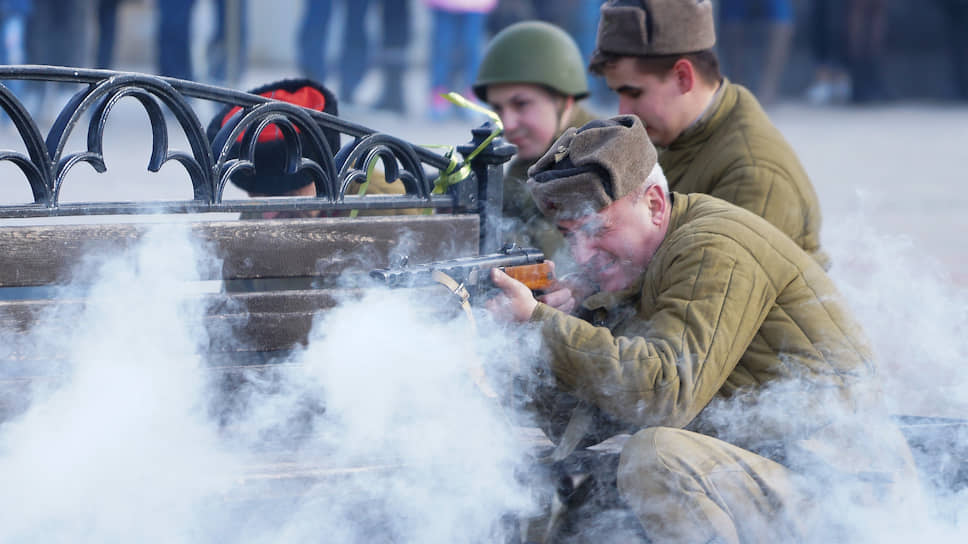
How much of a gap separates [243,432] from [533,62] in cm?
221

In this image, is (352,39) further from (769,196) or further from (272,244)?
(272,244)

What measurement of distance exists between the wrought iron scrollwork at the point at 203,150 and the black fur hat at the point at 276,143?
16.3 inches

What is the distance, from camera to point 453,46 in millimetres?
11320

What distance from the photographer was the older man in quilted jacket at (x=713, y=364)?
237cm

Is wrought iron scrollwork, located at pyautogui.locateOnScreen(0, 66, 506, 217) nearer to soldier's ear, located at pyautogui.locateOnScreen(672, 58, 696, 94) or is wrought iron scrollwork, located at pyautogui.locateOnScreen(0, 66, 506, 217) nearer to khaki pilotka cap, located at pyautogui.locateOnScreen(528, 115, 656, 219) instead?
→ khaki pilotka cap, located at pyautogui.locateOnScreen(528, 115, 656, 219)

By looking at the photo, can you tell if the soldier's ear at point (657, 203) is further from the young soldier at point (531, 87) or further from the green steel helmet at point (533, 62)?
the green steel helmet at point (533, 62)

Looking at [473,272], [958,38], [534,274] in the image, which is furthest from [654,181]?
[958,38]

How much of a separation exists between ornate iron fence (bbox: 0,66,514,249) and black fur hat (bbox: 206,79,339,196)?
366 millimetres

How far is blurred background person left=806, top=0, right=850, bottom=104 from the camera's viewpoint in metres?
14.4

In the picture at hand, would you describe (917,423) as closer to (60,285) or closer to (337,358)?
(337,358)

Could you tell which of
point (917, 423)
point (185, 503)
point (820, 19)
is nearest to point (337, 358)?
point (185, 503)

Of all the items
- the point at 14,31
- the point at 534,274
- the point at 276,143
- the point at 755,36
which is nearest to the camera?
the point at 534,274

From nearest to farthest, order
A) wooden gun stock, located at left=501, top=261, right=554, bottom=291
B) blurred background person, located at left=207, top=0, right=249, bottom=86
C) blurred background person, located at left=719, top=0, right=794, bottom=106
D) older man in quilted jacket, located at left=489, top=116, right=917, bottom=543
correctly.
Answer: older man in quilted jacket, located at left=489, top=116, right=917, bottom=543 → wooden gun stock, located at left=501, top=261, right=554, bottom=291 → blurred background person, located at left=207, top=0, right=249, bottom=86 → blurred background person, located at left=719, top=0, right=794, bottom=106

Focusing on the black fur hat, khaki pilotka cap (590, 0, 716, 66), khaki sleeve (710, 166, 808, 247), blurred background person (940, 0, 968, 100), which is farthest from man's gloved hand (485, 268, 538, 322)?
blurred background person (940, 0, 968, 100)
